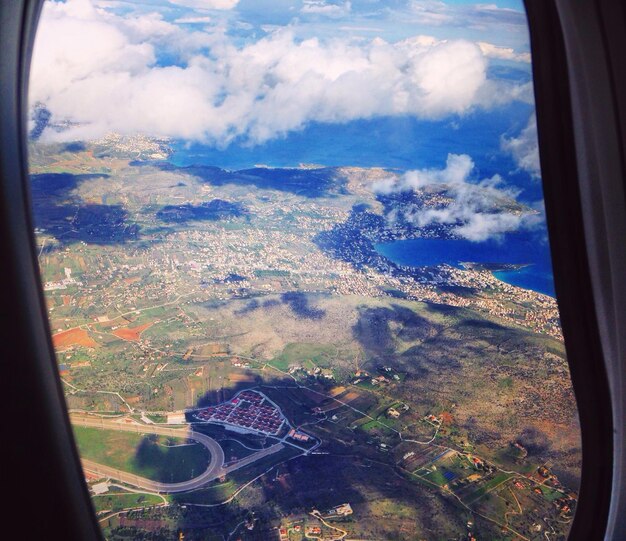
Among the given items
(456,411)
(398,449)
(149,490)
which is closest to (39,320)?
(149,490)

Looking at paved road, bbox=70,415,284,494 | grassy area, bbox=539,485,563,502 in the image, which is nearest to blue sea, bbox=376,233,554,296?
grassy area, bbox=539,485,563,502

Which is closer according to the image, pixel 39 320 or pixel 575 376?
pixel 39 320

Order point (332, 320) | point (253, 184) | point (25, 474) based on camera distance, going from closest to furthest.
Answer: point (25, 474)
point (332, 320)
point (253, 184)

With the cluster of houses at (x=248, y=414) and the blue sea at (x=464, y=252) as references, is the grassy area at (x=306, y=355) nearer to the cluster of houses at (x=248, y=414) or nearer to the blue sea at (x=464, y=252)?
the cluster of houses at (x=248, y=414)

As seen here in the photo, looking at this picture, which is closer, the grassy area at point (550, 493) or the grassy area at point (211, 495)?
the grassy area at point (550, 493)

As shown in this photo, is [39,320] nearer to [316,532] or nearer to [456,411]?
[316,532]

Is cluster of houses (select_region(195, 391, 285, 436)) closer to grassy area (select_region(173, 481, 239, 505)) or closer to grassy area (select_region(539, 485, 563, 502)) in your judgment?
grassy area (select_region(173, 481, 239, 505))

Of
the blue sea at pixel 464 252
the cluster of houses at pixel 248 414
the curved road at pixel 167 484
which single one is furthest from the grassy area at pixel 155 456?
the blue sea at pixel 464 252
